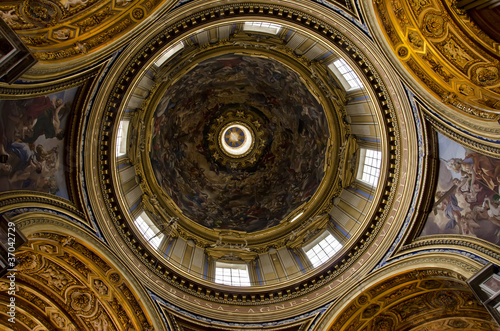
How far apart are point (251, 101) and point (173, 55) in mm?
9175

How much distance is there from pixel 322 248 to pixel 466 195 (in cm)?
777

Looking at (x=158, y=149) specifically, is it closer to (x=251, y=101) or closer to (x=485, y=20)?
(x=251, y=101)

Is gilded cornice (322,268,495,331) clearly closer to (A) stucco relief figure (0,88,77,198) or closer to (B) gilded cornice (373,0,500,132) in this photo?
(B) gilded cornice (373,0,500,132)

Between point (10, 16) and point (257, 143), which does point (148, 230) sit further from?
point (257, 143)

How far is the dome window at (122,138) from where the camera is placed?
16.6 metres

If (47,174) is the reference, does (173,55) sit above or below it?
above

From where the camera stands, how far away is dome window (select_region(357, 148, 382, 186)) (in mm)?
16609

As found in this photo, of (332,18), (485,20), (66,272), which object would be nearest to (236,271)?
(66,272)

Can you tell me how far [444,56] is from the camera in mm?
11383

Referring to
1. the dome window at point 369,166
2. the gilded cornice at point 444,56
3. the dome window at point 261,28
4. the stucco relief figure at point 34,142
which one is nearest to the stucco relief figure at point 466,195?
the gilded cornice at point 444,56

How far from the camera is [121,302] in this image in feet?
44.2

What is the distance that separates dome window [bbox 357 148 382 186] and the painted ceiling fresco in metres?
3.43

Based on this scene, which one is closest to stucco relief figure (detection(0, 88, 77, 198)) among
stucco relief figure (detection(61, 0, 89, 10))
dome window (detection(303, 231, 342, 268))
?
stucco relief figure (detection(61, 0, 89, 10))

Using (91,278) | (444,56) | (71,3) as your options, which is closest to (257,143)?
(91,278)
